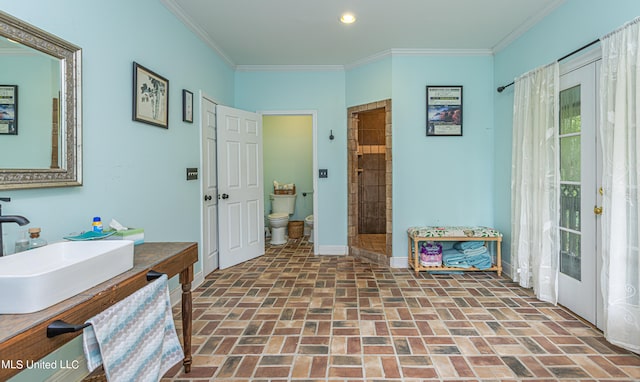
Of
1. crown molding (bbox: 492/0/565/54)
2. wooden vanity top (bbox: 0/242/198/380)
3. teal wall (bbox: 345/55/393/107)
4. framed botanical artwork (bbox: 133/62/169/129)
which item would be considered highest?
crown molding (bbox: 492/0/565/54)

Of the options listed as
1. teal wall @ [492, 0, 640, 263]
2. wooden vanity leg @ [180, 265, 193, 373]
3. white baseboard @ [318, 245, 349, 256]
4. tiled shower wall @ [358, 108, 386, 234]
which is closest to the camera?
wooden vanity leg @ [180, 265, 193, 373]

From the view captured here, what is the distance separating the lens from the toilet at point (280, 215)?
5.20m

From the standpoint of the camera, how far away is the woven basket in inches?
223

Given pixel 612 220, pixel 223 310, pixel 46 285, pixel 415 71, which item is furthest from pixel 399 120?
pixel 46 285

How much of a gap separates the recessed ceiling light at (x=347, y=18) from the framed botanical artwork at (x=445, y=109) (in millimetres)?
1317

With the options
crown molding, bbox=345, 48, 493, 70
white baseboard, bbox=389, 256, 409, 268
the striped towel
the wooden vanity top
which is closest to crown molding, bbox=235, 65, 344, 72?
crown molding, bbox=345, 48, 493, 70

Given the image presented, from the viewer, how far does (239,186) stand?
4090 millimetres

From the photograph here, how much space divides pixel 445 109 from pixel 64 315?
396 cm

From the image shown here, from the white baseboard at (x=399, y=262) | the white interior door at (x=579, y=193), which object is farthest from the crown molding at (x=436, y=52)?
the white baseboard at (x=399, y=262)

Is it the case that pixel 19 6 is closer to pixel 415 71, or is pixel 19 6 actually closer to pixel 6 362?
pixel 6 362

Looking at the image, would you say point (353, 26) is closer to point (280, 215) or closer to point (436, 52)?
point (436, 52)

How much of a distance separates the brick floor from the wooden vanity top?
0.81 m

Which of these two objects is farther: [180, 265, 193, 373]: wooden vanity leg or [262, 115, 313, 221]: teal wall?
[262, 115, 313, 221]: teal wall

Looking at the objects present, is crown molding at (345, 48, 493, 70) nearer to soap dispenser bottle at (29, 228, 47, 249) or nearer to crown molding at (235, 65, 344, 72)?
crown molding at (235, 65, 344, 72)
